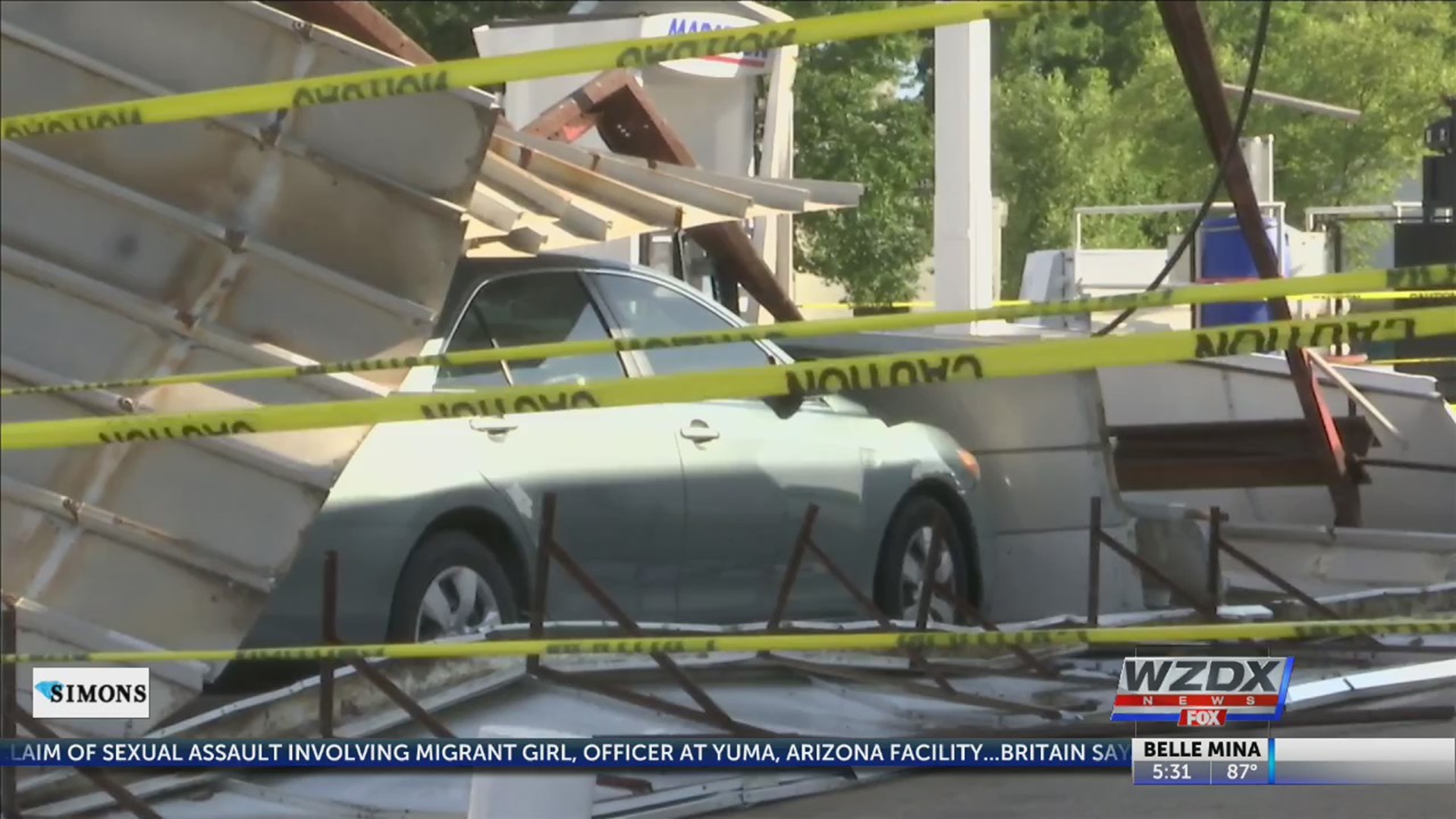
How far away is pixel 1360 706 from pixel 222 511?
305cm

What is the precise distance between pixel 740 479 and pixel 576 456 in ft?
2.47

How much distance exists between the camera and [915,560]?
7688mm

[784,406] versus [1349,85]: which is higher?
[1349,85]

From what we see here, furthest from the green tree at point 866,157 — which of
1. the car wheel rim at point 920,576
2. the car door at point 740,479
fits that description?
the car wheel rim at point 920,576

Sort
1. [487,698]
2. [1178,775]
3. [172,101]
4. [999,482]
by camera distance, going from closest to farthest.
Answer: [1178,775], [172,101], [487,698], [999,482]

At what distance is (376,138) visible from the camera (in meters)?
5.62

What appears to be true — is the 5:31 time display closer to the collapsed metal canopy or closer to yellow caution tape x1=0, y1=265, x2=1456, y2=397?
yellow caution tape x1=0, y1=265, x2=1456, y2=397

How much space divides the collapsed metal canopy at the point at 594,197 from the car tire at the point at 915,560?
1.14 m

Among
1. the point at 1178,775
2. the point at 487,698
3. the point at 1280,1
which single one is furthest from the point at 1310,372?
the point at 1178,775

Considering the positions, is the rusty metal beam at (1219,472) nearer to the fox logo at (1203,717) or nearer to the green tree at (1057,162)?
the green tree at (1057,162)

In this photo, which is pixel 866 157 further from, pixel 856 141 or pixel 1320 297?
pixel 1320 297

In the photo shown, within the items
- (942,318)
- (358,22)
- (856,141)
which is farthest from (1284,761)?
(856,141)

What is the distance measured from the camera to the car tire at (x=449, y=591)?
19.0 ft

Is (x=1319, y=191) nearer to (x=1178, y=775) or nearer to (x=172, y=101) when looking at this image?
(x=1178, y=775)
